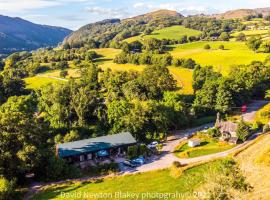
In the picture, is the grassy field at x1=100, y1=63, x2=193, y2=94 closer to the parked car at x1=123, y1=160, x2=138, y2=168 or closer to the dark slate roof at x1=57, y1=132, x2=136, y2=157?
the dark slate roof at x1=57, y1=132, x2=136, y2=157

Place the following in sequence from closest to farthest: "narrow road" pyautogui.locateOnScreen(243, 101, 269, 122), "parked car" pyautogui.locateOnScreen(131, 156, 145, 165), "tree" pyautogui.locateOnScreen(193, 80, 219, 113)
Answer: "parked car" pyautogui.locateOnScreen(131, 156, 145, 165) < "narrow road" pyautogui.locateOnScreen(243, 101, 269, 122) < "tree" pyautogui.locateOnScreen(193, 80, 219, 113)

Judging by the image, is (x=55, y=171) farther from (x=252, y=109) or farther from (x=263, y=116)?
(x=252, y=109)

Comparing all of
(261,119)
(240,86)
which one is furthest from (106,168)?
(240,86)

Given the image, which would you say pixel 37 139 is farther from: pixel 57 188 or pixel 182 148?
pixel 182 148

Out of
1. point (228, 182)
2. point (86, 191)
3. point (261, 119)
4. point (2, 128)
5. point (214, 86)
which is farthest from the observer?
point (214, 86)

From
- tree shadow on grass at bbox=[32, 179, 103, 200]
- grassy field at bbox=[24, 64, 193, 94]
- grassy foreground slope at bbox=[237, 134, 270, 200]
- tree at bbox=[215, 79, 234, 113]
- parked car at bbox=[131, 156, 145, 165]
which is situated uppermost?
grassy field at bbox=[24, 64, 193, 94]

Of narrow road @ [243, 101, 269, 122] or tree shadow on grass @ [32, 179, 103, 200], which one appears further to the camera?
narrow road @ [243, 101, 269, 122]

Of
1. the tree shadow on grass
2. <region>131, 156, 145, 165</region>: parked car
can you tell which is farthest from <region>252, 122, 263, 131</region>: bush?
the tree shadow on grass

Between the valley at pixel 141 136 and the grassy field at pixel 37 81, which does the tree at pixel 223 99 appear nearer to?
the valley at pixel 141 136
